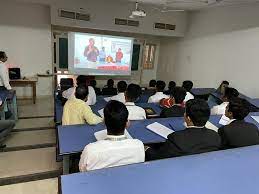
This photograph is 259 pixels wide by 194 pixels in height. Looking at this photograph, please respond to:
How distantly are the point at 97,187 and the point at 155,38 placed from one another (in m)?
6.74

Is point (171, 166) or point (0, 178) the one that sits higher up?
point (171, 166)

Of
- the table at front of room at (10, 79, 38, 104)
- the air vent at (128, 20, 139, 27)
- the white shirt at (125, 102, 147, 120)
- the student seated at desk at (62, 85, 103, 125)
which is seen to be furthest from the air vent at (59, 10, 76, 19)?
the white shirt at (125, 102, 147, 120)

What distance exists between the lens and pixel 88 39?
6031 mm

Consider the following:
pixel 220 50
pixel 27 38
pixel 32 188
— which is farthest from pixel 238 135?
pixel 27 38

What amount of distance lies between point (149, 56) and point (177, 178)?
6.58m

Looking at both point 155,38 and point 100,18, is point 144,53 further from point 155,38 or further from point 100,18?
point 100,18

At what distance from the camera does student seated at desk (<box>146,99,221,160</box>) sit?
1659 millimetres

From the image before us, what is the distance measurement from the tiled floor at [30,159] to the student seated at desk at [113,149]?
1.21m

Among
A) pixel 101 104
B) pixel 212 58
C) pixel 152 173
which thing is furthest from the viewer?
pixel 212 58

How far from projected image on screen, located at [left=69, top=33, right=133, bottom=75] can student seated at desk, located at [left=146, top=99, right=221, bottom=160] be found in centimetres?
476

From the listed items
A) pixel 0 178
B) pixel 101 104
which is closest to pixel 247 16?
pixel 101 104

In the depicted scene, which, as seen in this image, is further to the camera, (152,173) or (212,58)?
(212,58)

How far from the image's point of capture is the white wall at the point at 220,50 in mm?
4370

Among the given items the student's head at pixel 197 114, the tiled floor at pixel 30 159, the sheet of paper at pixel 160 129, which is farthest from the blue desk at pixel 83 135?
the tiled floor at pixel 30 159
